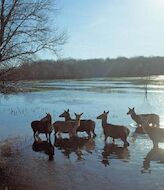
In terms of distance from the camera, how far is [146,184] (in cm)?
1159

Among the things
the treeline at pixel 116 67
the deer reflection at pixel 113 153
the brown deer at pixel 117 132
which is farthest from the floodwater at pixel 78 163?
the treeline at pixel 116 67

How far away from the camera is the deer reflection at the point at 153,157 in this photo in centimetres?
1332

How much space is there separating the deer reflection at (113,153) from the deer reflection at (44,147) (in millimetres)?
2119

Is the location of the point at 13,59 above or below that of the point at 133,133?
above

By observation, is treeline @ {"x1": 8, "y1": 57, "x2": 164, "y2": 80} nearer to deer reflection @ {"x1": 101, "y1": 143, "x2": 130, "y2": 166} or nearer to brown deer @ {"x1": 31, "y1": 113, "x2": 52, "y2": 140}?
brown deer @ {"x1": 31, "y1": 113, "x2": 52, "y2": 140}

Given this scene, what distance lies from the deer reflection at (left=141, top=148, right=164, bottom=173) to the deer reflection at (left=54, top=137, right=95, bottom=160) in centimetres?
247

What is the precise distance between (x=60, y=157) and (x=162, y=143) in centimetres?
493

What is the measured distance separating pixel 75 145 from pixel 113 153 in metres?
2.34

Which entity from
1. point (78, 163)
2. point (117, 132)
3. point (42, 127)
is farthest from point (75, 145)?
point (78, 163)

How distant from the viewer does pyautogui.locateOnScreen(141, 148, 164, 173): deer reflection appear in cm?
1332

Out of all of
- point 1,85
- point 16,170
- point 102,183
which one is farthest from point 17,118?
point 102,183

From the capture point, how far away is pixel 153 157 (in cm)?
1488

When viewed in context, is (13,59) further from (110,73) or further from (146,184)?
(110,73)

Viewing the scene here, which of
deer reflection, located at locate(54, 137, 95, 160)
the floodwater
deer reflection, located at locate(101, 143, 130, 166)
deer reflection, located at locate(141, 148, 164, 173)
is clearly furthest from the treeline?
deer reflection, located at locate(141, 148, 164, 173)
